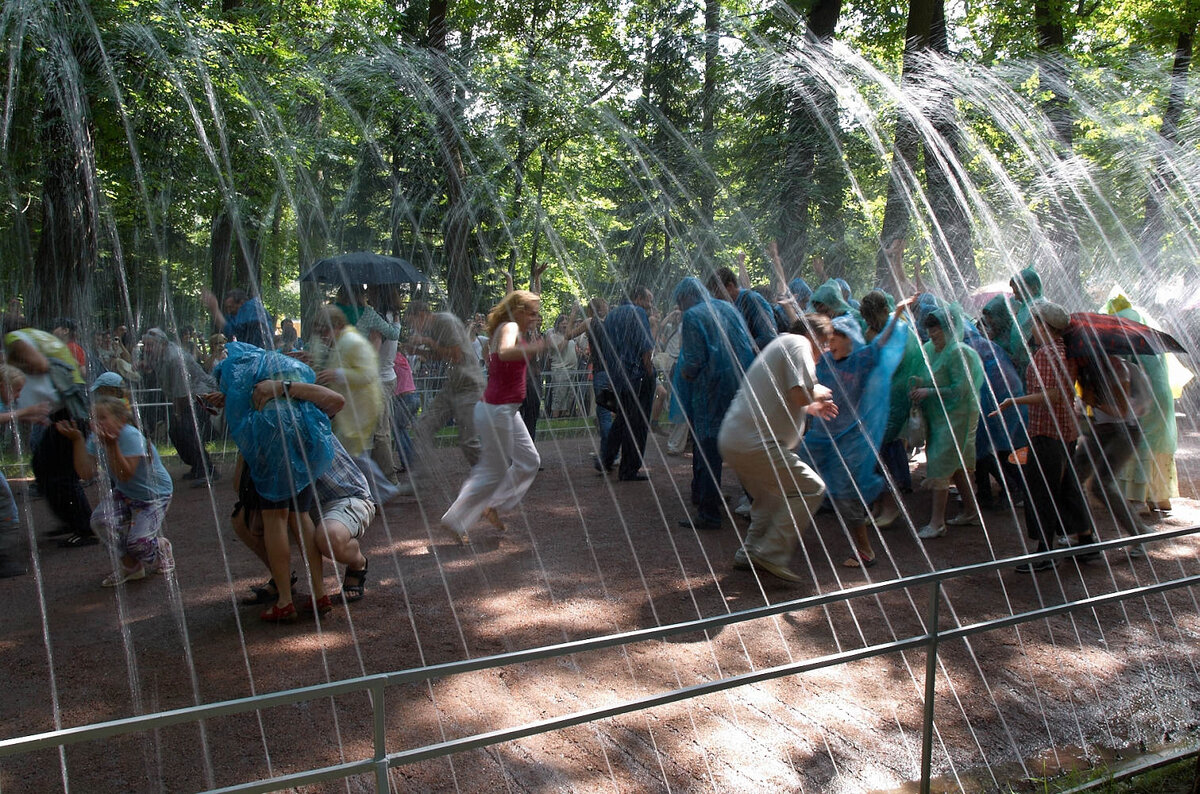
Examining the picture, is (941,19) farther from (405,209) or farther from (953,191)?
(405,209)

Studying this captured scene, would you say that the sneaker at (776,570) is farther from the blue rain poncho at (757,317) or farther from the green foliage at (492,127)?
the green foliage at (492,127)

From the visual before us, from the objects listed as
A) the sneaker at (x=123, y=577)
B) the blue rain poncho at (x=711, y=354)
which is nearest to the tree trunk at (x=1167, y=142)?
the blue rain poncho at (x=711, y=354)

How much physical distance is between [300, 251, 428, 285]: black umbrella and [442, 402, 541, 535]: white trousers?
348 cm

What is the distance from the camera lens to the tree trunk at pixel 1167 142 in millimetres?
14297

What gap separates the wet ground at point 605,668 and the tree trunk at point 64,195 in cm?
373

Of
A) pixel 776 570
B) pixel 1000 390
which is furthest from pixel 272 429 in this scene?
pixel 1000 390

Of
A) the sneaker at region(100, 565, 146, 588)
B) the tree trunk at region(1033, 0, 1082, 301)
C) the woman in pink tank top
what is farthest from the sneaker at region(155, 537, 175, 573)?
the tree trunk at region(1033, 0, 1082, 301)

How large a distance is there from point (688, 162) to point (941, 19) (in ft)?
14.4

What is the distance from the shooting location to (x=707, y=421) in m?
7.36

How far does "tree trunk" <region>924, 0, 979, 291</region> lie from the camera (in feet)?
42.8

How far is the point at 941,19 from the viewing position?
14.2 m

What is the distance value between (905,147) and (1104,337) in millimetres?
8015

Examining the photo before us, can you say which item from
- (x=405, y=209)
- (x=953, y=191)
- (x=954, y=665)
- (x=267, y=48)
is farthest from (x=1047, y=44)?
(x=954, y=665)

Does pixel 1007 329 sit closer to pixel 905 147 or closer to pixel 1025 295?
pixel 1025 295
